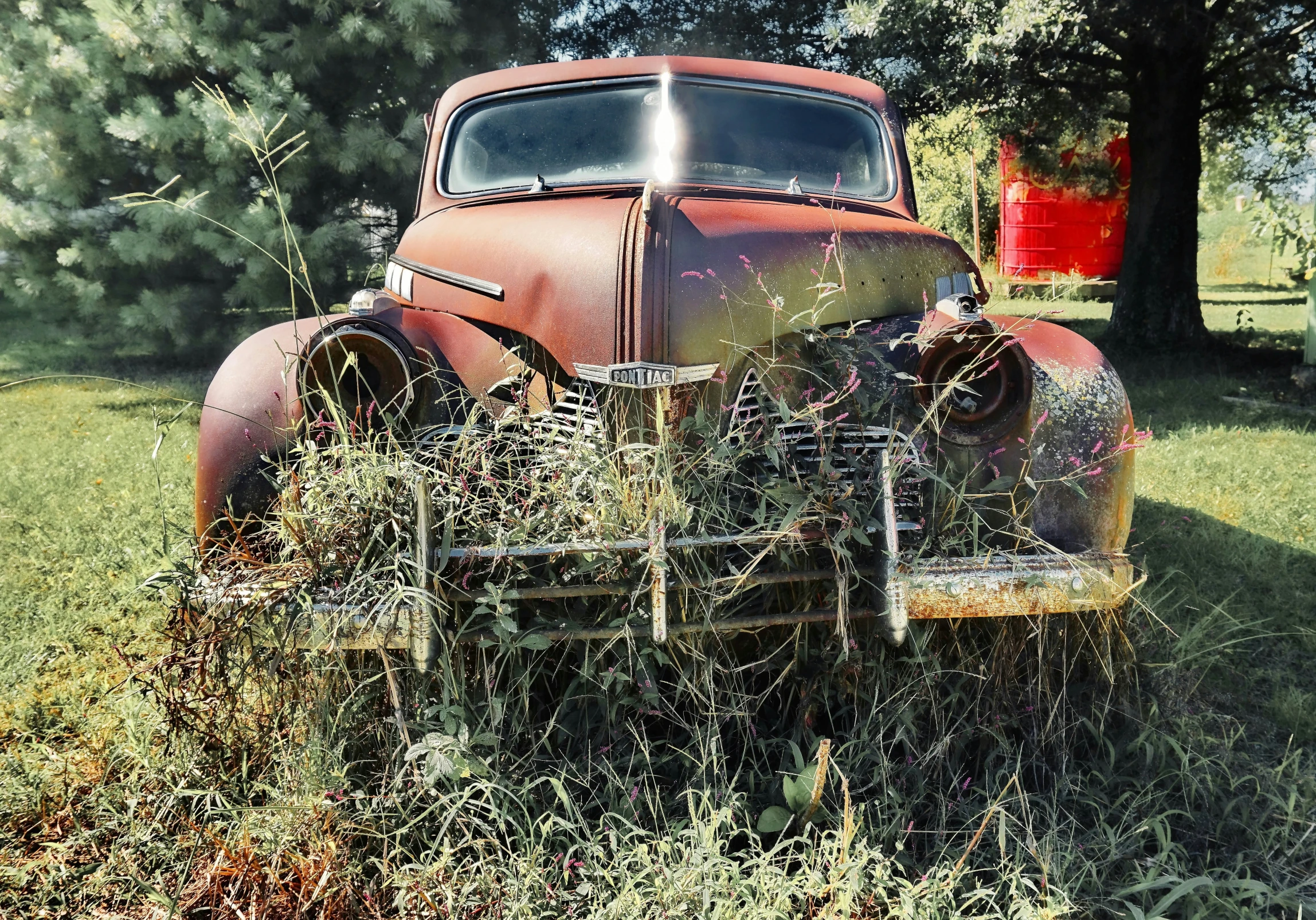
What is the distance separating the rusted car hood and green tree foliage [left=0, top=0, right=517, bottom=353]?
5.72 meters

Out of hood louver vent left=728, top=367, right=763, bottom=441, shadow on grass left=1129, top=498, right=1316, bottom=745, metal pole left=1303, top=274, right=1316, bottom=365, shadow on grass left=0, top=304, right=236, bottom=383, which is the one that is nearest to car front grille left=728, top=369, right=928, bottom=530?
hood louver vent left=728, top=367, right=763, bottom=441

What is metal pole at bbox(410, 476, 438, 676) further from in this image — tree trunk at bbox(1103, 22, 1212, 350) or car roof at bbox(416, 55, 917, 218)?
tree trunk at bbox(1103, 22, 1212, 350)

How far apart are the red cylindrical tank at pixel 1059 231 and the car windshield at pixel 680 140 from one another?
1074 centimetres

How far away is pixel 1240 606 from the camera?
3471 millimetres

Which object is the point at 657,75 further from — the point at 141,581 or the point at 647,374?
the point at 141,581

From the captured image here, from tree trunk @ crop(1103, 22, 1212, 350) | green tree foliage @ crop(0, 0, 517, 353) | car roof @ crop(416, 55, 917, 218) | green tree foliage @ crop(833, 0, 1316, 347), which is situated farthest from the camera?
tree trunk @ crop(1103, 22, 1212, 350)

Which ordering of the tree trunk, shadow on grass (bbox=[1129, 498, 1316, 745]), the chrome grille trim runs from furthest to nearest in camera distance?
the tree trunk → shadow on grass (bbox=[1129, 498, 1316, 745]) → the chrome grille trim

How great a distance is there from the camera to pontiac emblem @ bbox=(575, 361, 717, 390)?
2326 millimetres

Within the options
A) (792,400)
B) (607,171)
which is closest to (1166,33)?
(607,171)

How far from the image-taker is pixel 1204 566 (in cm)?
383

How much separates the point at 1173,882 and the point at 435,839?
63.7 inches

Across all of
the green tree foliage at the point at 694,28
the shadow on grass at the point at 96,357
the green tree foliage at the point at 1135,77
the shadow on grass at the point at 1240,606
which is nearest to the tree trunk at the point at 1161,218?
the green tree foliage at the point at 1135,77

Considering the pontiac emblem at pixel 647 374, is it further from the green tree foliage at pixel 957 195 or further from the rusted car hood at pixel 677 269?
the green tree foliage at pixel 957 195

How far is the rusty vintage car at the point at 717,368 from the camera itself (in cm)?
214
